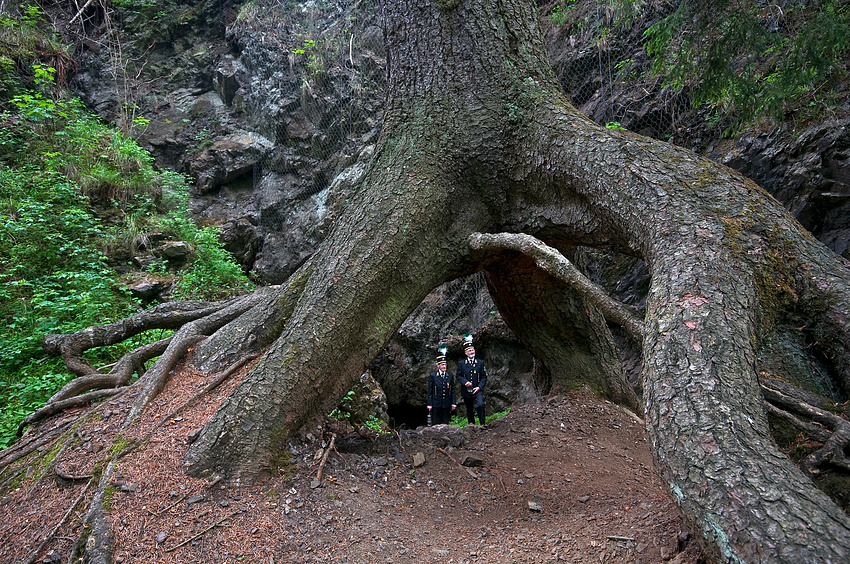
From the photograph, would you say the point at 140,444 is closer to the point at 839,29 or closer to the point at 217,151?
the point at 839,29

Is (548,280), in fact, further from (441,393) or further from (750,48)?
(441,393)

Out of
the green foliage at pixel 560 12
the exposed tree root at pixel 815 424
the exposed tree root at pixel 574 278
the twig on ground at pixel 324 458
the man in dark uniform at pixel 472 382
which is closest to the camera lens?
the exposed tree root at pixel 815 424

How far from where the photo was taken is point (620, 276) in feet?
23.3

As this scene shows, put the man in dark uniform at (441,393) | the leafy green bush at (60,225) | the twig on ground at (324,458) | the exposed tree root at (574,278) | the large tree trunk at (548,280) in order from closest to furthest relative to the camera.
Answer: the large tree trunk at (548,280), the exposed tree root at (574,278), the twig on ground at (324,458), the leafy green bush at (60,225), the man in dark uniform at (441,393)

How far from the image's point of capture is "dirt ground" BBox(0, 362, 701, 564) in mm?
2537

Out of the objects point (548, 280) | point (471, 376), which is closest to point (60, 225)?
point (471, 376)

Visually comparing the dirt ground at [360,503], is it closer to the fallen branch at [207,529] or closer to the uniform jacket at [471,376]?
the fallen branch at [207,529]

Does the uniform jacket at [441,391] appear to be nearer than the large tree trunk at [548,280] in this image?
No

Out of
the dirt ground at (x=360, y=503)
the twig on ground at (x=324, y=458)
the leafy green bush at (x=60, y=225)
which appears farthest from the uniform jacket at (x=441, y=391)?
the leafy green bush at (x=60, y=225)

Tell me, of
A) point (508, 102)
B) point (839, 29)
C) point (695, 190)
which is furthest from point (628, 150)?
point (839, 29)

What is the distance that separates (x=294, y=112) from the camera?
1065 cm

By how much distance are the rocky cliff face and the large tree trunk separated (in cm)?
385

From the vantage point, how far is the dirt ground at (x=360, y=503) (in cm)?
254

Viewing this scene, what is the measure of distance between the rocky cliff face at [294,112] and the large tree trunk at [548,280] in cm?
385
